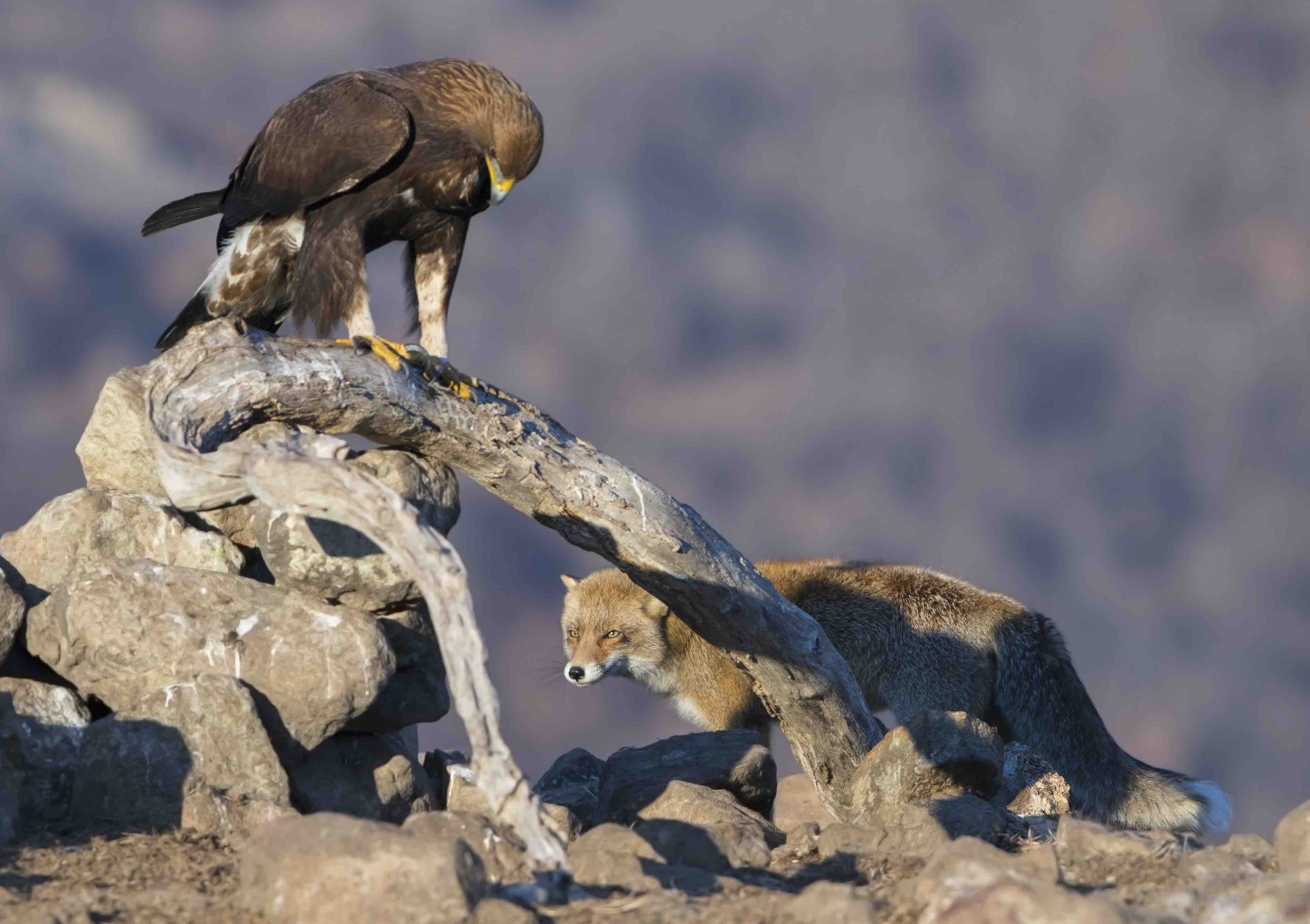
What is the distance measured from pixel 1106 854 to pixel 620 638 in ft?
15.4

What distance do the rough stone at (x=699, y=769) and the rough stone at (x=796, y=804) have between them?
A: 1.28 meters

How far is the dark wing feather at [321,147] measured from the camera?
6695mm

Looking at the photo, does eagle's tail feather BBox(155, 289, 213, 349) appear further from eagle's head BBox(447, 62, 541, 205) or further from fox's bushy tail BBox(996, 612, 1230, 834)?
fox's bushy tail BBox(996, 612, 1230, 834)

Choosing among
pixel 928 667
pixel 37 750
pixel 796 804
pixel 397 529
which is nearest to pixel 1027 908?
pixel 397 529

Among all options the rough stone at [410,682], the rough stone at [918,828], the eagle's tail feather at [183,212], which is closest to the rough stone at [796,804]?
the rough stone at [918,828]

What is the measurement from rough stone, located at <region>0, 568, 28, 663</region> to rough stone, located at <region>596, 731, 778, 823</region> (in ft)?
9.62

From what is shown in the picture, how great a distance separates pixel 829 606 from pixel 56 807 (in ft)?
16.8

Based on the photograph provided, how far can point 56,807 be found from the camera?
5.21 meters

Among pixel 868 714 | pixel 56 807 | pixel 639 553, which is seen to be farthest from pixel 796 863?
pixel 56 807

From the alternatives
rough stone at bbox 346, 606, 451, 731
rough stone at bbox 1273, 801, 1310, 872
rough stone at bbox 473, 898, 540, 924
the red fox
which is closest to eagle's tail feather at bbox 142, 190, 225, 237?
rough stone at bbox 346, 606, 451, 731

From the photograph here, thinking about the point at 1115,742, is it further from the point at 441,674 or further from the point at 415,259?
the point at 415,259

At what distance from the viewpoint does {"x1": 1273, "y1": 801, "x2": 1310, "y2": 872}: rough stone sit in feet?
14.8

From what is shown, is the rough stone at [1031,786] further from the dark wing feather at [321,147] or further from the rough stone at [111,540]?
the dark wing feather at [321,147]

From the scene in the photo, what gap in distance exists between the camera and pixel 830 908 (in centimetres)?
362
